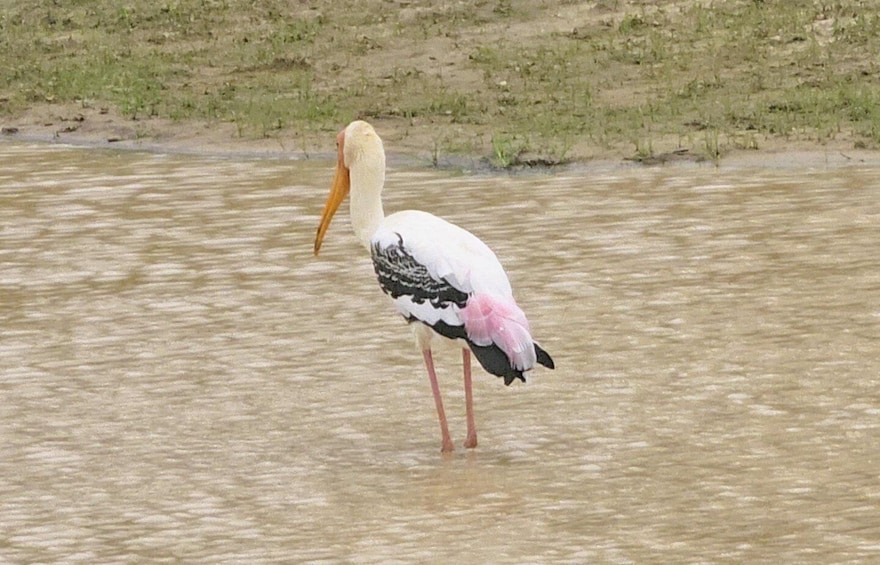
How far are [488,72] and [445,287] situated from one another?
750 centimetres

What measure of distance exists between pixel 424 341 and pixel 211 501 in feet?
3.53

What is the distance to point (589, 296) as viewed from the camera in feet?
28.9

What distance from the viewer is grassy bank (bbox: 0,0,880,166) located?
12.5m

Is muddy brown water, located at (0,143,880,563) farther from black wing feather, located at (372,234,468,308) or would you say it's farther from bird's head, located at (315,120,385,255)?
bird's head, located at (315,120,385,255)

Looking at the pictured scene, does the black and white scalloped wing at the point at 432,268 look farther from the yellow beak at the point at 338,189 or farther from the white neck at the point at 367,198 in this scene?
the yellow beak at the point at 338,189

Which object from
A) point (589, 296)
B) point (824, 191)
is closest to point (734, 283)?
point (589, 296)

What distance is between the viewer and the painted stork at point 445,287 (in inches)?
258

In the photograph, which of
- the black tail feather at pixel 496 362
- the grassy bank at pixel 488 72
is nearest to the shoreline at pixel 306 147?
the grassy bank at pixel 488 72

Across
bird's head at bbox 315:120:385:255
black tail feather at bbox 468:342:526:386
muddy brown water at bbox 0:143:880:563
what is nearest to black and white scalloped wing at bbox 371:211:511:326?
black tail feather at bbox 468:342:526:386

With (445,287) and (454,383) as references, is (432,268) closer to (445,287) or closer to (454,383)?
(445,287)

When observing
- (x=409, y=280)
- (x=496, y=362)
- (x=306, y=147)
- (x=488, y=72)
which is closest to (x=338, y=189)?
(x=409, y=280)

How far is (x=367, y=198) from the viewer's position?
287 inches

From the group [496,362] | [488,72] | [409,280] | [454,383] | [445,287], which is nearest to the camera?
[496,362]

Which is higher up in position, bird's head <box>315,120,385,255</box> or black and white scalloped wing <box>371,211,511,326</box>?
bird's head <box>315,120,385,255</box>
